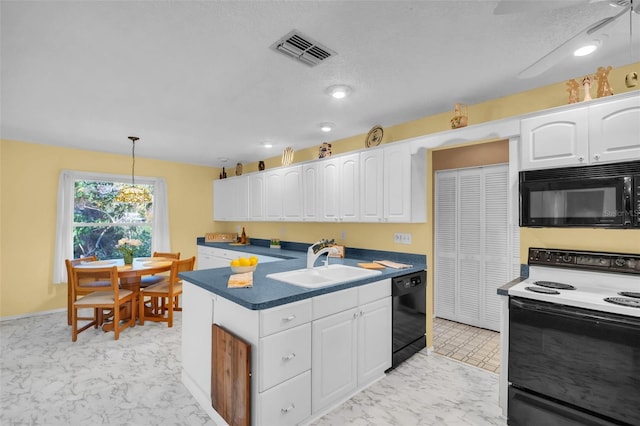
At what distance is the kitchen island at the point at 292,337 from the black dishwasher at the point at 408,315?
0.30 ft

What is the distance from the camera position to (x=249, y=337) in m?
1.81

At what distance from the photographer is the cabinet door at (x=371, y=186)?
10.5 feet

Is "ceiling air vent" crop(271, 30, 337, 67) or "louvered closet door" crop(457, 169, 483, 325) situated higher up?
"ceiling air vent" crop(271, 30, 337, 67)

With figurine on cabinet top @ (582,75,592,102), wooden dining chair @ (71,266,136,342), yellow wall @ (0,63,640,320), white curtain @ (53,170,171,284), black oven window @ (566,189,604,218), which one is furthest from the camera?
white curtain @ (53,170,171,284)

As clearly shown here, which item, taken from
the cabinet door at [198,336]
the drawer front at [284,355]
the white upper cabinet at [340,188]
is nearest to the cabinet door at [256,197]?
the white upper cabinet at [340,188]

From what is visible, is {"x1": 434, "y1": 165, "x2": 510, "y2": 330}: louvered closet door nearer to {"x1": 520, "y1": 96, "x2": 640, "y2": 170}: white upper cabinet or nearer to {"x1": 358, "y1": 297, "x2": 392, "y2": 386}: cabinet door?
{"x1": 520, "y1": 96, "x2": 640, "y2": 170}: white upper cabinet

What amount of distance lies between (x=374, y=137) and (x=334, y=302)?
204cm

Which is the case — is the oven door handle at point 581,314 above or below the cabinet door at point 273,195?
below

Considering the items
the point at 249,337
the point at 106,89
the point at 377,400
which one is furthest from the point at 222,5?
the point at 377,400

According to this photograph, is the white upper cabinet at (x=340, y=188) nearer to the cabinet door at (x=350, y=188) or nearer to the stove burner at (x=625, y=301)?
the cabinet door at (x=350, y=188)

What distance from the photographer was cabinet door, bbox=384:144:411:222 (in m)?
2.95

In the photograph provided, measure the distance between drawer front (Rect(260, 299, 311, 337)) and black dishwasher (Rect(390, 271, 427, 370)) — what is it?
1.02m

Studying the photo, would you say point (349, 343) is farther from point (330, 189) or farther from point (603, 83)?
point (603, 83)

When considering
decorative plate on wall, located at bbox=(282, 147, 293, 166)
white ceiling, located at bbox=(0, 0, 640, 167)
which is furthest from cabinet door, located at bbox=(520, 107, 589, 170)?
decorative plate on wall, located at bbox=(282, 147, 293, 166)
